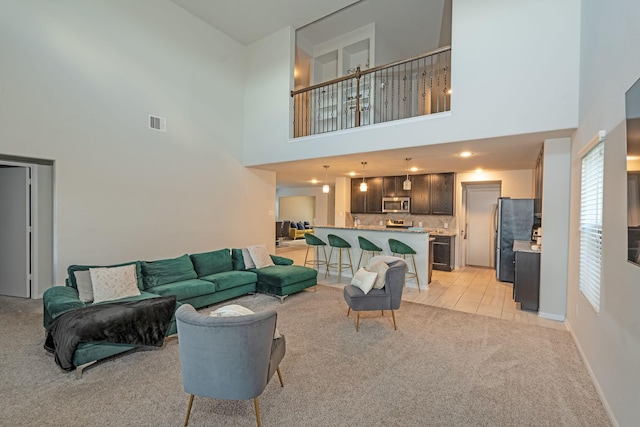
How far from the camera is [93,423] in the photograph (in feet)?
6.47

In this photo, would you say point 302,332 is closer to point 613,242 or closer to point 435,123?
point 613,242

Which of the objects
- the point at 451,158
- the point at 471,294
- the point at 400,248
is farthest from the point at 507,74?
the point at 471,294

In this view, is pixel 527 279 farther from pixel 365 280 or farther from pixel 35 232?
pixel 35 232

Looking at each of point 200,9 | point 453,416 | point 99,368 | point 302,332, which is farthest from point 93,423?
point 200,9

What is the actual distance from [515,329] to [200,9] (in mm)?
7276

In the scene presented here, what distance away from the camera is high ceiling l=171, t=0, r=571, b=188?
5.01 m

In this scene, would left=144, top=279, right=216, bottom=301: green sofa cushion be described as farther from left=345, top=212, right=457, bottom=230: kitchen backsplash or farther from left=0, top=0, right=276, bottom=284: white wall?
left=345, top=212, right=457, bottom=230: kitchen backsplash

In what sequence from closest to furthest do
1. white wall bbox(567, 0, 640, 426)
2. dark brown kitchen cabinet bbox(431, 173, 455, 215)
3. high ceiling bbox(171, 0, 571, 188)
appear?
white wall bbox(567, 0, 640, 426)
high ceiling bbox(171, 0, 571, 188)
dark brown kitchen cabinet bbox(431, 173, 455, 215)

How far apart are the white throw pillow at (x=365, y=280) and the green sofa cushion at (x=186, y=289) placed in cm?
206

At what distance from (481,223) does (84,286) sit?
805cm

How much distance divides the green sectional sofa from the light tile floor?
1.45 meters

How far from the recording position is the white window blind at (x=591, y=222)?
2571mm

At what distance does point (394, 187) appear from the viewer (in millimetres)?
8102

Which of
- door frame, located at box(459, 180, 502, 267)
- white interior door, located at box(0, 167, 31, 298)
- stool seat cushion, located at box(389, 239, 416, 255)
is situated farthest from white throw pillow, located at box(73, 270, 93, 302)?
door frame, located at box(459, 180, 502, 267)
